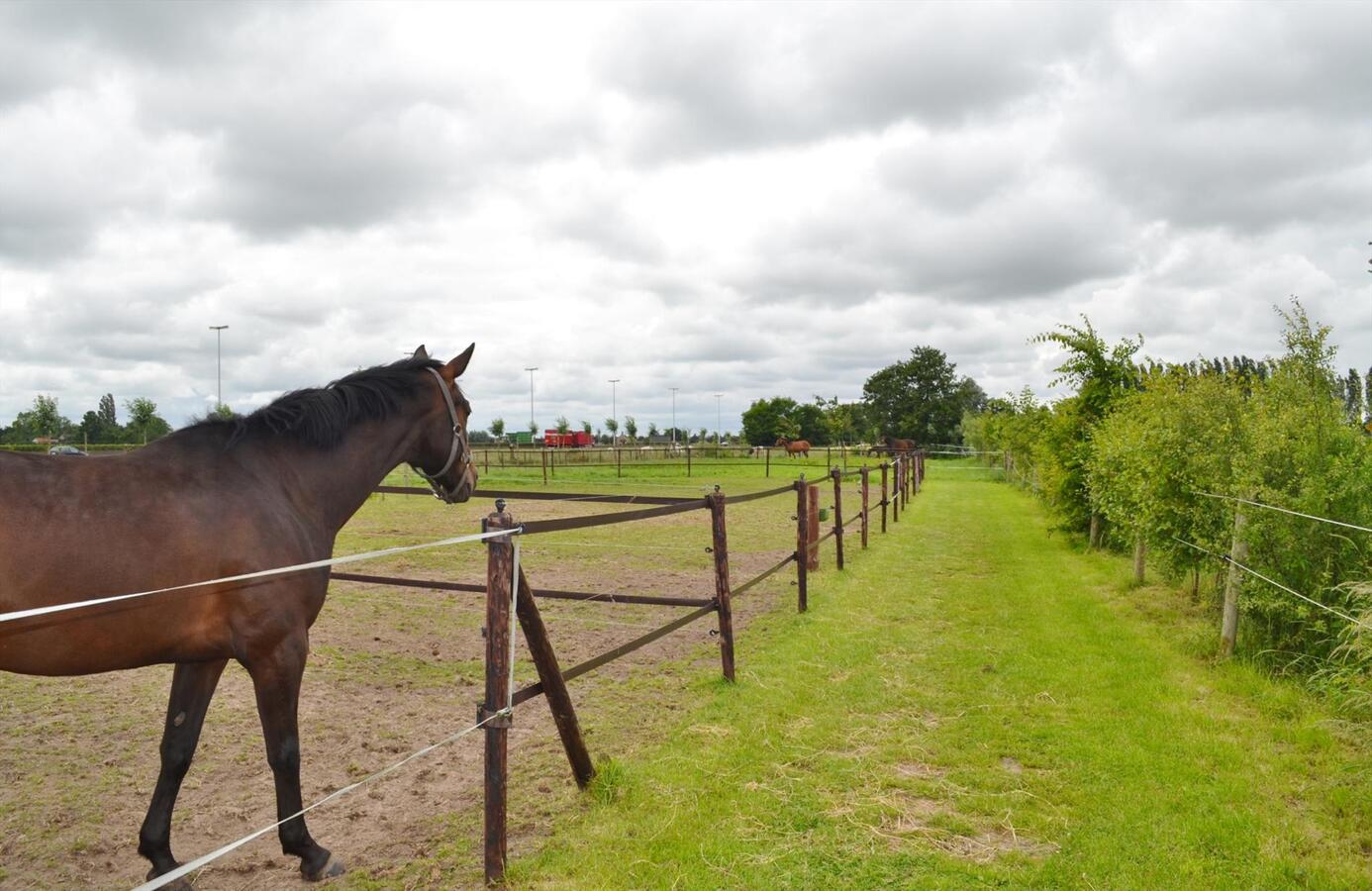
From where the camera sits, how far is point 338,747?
15.2ft

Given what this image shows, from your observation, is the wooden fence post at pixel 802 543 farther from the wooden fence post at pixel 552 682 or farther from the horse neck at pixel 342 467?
the horse neck at pixel 342 467

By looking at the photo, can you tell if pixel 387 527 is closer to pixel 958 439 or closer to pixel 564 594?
pixel 564 594

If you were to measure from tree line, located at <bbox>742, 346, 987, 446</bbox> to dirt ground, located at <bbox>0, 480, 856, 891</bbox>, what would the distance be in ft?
241

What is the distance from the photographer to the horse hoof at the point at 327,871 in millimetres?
3205

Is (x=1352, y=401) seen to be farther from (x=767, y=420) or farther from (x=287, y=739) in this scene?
(x=767, y=420)

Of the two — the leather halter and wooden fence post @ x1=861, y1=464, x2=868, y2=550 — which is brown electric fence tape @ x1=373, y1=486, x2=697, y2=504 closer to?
the leather halter

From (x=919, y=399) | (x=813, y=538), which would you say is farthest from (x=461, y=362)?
(x=919, y=399)

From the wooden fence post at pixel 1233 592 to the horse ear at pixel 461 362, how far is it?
554 centimetres

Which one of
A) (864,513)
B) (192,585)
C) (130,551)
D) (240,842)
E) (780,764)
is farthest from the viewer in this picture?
(864,513)

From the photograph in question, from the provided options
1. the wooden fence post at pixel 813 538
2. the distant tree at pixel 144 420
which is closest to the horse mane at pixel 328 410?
the wooden fence post at pixel 813 538

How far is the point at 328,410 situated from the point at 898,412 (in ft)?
269

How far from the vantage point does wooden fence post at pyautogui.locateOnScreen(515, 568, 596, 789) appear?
11.5 ft

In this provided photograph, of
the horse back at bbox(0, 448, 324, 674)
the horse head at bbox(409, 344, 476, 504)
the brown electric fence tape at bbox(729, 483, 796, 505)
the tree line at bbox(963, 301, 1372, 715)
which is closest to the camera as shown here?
the horse back at bbox(0, 448, 324, 674)

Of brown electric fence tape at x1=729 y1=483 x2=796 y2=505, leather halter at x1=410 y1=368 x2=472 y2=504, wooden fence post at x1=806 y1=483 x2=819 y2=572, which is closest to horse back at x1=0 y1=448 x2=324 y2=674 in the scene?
leather halter at x1=410 y1=368 x2=472 y2=504
